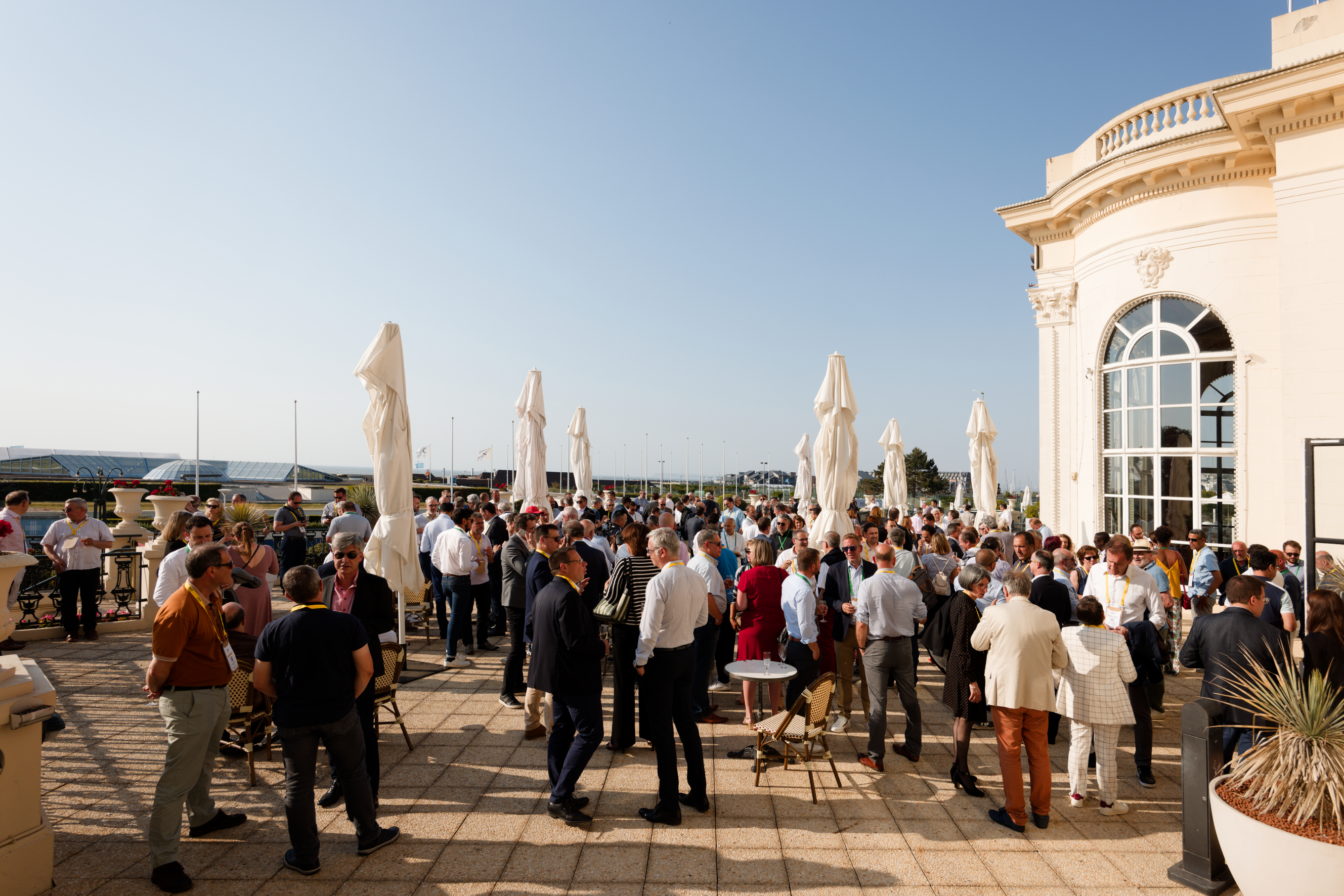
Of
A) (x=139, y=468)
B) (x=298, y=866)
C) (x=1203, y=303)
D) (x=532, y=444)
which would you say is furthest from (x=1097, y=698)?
(x=139, y=468)

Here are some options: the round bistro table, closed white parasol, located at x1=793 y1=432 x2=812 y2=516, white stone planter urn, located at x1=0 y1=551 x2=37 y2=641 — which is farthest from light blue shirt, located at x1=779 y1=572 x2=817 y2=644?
closed white parasol, located at x1=793 y1=432 x2=812 y2=516

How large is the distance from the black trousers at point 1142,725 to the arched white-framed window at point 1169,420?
814 centimetres

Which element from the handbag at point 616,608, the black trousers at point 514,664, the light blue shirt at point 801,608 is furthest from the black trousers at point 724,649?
the handbag at point 616,608

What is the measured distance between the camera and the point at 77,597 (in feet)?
30.1

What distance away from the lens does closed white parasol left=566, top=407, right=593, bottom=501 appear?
18.5m

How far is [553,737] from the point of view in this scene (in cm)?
466

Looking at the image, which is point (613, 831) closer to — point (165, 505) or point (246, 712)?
point (246, 712)

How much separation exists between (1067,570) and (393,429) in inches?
288

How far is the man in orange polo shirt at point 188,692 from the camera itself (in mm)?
3766

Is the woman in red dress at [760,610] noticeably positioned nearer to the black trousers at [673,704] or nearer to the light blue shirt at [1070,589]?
the black trousers at [673,704]

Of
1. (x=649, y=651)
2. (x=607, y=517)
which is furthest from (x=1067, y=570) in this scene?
(x=607, y=517)

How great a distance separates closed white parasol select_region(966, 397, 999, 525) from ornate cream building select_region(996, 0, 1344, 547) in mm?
1410

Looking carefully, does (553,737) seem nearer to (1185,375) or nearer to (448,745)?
(448,745)

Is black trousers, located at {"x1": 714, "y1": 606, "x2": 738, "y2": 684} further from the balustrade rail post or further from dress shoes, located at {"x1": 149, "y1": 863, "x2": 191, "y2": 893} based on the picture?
dress shoes, located at {"x1": 149, "y1": 863, "x2": 191, "y2": 893}
